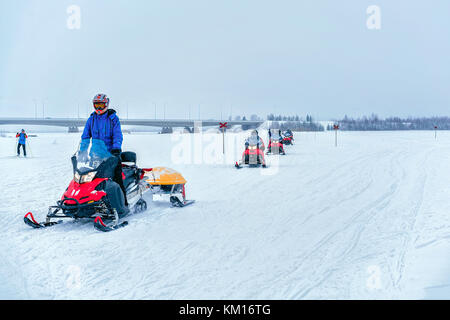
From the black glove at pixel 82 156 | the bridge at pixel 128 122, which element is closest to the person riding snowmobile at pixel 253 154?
the black glove at pixel 82 156

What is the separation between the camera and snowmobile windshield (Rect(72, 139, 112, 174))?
655cm

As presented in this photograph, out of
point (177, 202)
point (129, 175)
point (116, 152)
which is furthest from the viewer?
point (177, 202)

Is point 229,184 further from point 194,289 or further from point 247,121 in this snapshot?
point 247,121

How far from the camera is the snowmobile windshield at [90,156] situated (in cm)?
655

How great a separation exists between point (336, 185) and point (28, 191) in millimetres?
7655

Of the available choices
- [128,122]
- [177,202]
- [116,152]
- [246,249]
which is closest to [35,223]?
[116,152]

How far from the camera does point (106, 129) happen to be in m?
7.07

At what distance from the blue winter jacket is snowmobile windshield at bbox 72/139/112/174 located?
33cm

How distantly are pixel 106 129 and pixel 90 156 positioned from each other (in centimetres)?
66

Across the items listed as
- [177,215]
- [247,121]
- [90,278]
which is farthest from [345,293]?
[247,121]

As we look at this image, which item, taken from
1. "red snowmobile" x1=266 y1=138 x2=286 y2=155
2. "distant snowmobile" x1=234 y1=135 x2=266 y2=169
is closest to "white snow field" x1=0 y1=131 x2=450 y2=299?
"distant snowmobile" x1=234 y1=135 x2=266 y2=169

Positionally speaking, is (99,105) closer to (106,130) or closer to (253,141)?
(106,130)

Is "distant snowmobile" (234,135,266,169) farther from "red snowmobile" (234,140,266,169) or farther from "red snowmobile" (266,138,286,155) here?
"red snowmobile" (266,138,286,155)

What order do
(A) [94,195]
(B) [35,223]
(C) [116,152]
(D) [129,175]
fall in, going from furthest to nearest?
(D) [129,175] → (C) [116,152] → (B) [35,223] → (A) [94,195]
